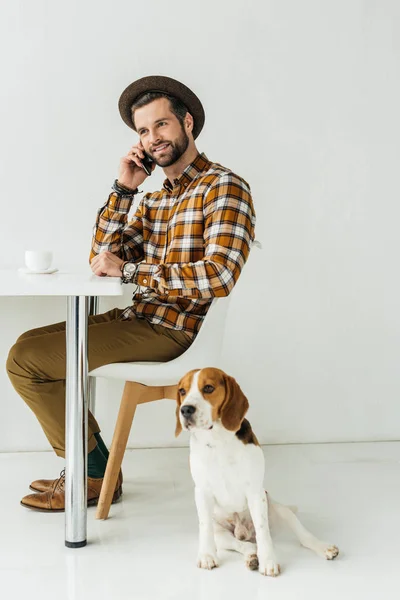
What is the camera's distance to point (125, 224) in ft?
9.70

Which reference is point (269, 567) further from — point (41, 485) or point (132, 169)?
point (132, 169)

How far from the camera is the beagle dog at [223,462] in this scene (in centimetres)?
219

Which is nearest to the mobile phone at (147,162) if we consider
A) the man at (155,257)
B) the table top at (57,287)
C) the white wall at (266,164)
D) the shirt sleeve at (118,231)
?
the man at (155,257)

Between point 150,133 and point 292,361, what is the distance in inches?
52.8

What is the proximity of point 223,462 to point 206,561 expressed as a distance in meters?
0.27

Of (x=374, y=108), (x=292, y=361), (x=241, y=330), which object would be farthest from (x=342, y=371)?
(x=374, y=108)

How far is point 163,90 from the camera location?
281cm

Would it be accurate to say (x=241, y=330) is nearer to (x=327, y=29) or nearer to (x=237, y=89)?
(x=237, y=89)

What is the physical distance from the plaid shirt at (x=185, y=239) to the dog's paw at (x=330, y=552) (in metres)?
0.81

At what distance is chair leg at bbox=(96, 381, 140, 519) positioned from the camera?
260 centimetres

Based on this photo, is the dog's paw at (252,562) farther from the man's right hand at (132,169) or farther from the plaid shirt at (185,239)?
the man's right hand at (132,169)

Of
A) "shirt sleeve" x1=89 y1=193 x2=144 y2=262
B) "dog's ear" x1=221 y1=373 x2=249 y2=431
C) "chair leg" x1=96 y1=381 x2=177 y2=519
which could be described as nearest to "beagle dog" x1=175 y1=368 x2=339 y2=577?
"dog's ear" x1=221 y1=373 x2=249 y2=431

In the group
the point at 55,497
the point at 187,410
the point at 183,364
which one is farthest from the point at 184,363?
the point at 55,497

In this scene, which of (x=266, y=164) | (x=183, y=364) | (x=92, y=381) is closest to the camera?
(x=183, y=364)
